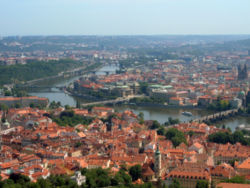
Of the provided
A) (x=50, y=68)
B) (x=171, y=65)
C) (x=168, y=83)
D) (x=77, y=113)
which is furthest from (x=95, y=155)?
(x=171, y=65)

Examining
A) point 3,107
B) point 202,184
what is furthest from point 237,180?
point 3,107

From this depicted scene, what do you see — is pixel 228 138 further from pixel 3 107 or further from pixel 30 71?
pixel 30 71

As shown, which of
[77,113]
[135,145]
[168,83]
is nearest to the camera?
[135,145]

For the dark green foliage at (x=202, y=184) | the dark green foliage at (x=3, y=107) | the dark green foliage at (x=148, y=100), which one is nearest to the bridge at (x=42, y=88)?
the dark green foliage at (x=148, y=100)

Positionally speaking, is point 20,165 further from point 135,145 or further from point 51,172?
point 135,145

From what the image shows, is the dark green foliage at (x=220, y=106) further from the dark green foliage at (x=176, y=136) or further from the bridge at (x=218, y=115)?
the dark green foliage at (x=176, y=136)

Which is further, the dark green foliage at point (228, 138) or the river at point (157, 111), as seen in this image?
the river at point (157, 111)
